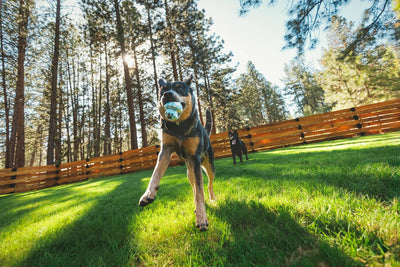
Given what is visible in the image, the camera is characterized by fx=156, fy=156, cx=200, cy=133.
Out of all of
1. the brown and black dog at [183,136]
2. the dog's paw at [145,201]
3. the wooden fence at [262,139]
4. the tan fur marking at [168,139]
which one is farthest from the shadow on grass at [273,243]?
the wooden fence at [262,139]

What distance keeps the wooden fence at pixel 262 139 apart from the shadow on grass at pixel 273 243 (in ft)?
27.7

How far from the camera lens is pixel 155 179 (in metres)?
1.60

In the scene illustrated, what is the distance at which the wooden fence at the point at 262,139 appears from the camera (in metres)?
8.80

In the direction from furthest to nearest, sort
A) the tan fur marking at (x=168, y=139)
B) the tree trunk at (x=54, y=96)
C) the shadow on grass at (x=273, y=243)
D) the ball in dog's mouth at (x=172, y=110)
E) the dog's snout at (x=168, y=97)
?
the tree trunk at (x=54, y=96) → the tan fur marking at (x=168, y=139) → the dog's snout at (x=168, y=97) → the ball in dog's mouth at (x=172, y=110) → the shadow on grass at (x=273, y=243)

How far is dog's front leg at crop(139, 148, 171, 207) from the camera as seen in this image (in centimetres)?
138

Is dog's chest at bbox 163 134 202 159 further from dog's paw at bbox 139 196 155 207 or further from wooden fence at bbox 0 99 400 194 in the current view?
wooden fence at bbox 0 99 400 194

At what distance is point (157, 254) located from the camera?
1332 mm

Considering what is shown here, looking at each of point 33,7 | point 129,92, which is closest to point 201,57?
point 129,92

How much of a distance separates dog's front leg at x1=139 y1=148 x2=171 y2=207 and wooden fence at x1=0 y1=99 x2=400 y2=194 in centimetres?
803

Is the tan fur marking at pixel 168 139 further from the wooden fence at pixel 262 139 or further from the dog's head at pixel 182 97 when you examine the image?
the wooden fence at pixel 262 139

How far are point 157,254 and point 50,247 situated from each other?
3.94ft

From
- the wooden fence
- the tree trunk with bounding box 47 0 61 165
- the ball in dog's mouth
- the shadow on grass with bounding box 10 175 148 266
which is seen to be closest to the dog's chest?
the ball in dog's mouth

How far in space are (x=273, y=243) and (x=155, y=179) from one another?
3.80 feet

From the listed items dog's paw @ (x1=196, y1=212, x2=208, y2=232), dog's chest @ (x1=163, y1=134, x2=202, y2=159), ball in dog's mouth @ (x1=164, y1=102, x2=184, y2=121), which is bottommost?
dog's paw @ (x1=196, y1=212, x2=208, y2=232)
